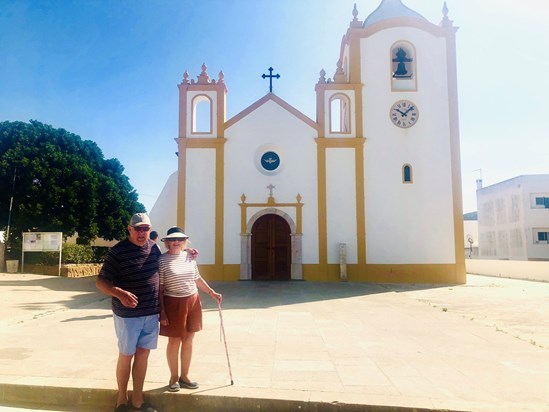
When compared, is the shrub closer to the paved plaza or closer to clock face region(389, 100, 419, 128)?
the paved plaza

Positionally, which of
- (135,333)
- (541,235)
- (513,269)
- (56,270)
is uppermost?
(541,235)

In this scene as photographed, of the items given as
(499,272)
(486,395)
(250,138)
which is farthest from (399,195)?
(486,395)

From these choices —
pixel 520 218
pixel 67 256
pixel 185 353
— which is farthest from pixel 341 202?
pixel 520 218

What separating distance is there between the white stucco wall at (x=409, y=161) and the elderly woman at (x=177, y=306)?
44.3ft

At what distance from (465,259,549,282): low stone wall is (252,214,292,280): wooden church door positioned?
12.4m

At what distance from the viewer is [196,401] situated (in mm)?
3963

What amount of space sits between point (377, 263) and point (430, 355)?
11.7m

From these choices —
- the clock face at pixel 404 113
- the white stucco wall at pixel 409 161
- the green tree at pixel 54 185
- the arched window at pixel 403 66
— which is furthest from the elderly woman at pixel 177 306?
the green tree at pixel 54 185

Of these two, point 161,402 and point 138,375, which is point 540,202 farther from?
point 138,375

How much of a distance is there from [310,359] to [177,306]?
76.6 inches

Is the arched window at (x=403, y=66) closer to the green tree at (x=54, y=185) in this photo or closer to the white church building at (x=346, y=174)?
the white church building at (x=346, y=174)

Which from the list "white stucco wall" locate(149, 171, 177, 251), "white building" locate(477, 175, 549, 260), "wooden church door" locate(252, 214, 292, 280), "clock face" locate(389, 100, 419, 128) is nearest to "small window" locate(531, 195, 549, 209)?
"white building" locate(477, 175, 549, 260)

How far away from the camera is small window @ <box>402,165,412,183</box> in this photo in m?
17.4

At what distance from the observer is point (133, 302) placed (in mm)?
3674
